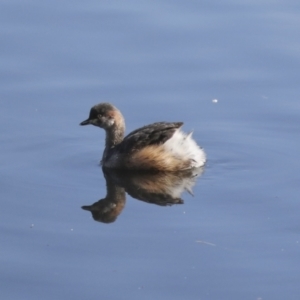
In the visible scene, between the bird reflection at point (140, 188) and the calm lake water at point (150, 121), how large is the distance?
3.8 inches

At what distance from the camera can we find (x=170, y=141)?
8.41m

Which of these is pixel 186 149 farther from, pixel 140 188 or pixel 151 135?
pixel 140 188

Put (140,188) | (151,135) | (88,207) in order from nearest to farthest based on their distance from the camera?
(88,207)
(140,188)
(151,135)

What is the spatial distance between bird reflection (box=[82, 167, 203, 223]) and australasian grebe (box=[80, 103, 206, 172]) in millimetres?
64

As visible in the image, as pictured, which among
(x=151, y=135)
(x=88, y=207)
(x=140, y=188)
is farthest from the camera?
(x=151, y=135)

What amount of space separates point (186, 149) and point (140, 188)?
1.96 ft

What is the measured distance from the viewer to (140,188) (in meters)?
7.99

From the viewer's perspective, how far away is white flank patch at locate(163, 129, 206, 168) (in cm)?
833

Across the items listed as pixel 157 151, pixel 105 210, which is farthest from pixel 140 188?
pixel 105 210

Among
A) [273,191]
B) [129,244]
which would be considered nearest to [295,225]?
[273,191]

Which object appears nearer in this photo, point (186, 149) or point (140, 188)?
point (140, 188)

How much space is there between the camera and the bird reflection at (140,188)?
7391 millimetres

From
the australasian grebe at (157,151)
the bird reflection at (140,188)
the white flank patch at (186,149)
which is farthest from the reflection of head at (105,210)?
the white flank patch at (186,149)

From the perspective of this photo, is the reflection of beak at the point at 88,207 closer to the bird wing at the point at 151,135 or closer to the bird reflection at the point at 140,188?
the bird reflection at the point at 140,188
